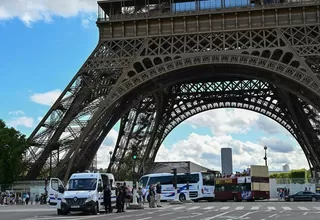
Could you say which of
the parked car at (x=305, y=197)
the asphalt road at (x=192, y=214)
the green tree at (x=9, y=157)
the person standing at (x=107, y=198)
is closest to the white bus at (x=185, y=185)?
the parked car at (x=305, y=197)

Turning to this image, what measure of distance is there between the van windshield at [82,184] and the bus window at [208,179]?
2559 centimetres

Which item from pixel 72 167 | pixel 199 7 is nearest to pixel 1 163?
pixel 72 167

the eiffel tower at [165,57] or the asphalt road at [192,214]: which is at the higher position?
the eiffel tower at [165,57]

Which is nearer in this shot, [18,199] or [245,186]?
[18,199]

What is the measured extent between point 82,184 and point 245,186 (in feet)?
94.6

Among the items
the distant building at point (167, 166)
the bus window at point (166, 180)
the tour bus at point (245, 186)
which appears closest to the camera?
the bus window at point (166, 180)

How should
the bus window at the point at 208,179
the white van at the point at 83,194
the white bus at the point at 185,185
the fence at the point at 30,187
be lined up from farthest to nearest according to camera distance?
1. the bus window at the point at 208,179
2. the white bus at the point at 185,185
3. the fence at the point at 30,187
4. the white van at the point at 83,194

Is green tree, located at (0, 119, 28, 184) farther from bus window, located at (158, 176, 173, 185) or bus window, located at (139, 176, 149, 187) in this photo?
bus window, located at (158, 176, 173, 185)

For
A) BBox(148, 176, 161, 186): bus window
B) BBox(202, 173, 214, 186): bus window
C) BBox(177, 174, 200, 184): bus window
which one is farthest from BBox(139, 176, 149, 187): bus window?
BBox(202, 173, 214, 186): bus window

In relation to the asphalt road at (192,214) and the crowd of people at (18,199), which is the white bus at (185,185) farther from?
the asphalt road at (192,214)

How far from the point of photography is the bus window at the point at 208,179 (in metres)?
53.3

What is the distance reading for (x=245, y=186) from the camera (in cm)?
5425

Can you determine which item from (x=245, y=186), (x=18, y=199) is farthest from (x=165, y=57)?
(x=18, y=199)

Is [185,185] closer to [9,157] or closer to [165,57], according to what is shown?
[165,57]
